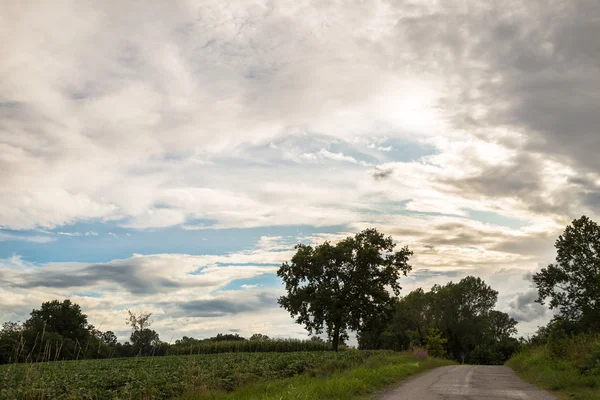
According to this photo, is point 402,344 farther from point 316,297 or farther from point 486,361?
point 316,297

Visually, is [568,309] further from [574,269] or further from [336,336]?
[336,336]

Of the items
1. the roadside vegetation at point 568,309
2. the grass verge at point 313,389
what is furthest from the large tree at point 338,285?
the grass verge at point 313,389

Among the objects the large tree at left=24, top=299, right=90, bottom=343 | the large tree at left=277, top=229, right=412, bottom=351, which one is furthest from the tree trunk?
the large tree at left=24, top=299, right=90, bottom=343

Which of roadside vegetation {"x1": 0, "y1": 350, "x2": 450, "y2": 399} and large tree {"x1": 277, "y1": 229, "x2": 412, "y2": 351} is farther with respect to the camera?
large tree {"x1": 277, "y1": 229, "x2": 412, "y2": 351}

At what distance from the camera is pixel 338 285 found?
5131 cm

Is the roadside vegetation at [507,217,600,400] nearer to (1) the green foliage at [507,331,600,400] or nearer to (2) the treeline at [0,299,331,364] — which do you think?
(1) the green foliage at [507,331,600,400]

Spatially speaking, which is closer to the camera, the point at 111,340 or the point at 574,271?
the point at 574,271

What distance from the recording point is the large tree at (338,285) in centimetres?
4997

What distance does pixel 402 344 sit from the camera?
3578 inches

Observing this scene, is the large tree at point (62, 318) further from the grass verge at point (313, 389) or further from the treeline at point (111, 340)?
the grass verge at point (313, 389)

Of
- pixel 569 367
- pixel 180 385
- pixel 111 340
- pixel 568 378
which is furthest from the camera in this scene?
pixel 111 340

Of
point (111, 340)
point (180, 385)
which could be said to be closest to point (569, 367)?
point (180, 385)

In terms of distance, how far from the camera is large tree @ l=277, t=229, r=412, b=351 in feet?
164

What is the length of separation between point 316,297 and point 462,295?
55145 mm
